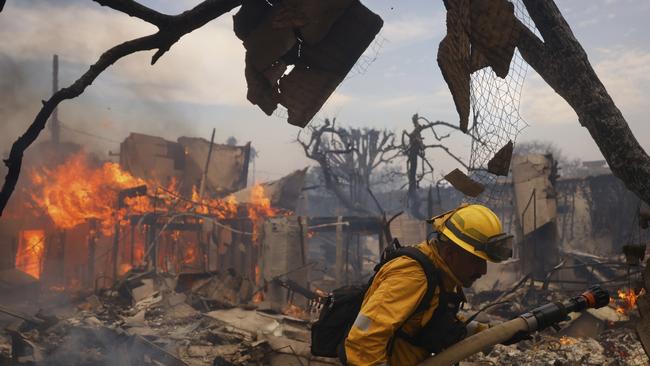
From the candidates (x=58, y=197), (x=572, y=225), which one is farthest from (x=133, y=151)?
(x=572, y=225)

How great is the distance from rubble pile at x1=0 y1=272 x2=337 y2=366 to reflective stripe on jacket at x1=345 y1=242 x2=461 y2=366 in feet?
14.7

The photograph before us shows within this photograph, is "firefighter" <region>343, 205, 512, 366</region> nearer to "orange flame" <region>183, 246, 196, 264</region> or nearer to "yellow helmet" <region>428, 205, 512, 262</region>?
"yellow helmet" <region>428, 205, 512, 262</region>

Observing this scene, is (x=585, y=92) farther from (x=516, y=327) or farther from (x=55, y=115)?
(x=55, y=115)

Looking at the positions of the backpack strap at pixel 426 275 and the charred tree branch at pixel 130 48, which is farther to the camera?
the charred tree branch at pixel 130 48

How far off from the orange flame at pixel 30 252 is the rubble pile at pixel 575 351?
2211cm

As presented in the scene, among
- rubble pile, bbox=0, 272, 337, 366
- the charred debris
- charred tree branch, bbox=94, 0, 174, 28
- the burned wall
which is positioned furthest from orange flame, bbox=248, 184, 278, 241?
the burned wall

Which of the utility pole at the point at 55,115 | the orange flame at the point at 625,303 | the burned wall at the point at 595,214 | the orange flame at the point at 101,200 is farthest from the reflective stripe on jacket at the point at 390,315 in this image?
the utility pole at the point at 55,115

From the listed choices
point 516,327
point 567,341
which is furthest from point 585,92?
point 567,341

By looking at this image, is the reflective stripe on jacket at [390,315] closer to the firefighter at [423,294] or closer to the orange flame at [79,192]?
the firefighter at [423,294]

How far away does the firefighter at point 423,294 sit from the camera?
8.27ft

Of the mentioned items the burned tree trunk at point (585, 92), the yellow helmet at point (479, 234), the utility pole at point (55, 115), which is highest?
the utility pole at point (55, 115)

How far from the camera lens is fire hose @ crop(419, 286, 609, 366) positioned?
8.93 feet

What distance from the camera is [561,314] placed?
3.10m

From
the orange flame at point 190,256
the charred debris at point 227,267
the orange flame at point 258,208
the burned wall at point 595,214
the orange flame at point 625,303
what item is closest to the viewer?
the charred debris at point 227,267
